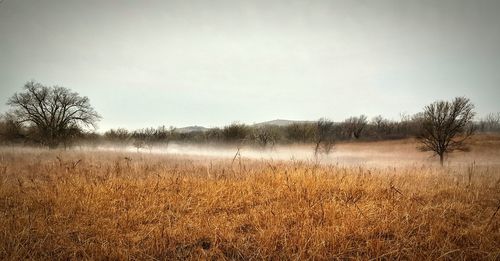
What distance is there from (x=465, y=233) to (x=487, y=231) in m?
0.30

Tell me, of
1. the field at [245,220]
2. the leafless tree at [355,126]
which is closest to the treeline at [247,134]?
the leafless tree at [355,126]

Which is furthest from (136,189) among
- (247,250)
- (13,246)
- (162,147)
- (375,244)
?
(162,147)

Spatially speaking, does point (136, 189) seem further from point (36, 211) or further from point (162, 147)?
point (162, 147)

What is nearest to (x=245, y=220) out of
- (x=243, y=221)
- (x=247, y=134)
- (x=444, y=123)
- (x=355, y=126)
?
(x=243, y=221)

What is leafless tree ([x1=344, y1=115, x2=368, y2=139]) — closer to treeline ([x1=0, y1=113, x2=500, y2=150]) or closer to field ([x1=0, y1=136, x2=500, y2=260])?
treeline ([x1=0, y1=113, x2=500, y2=150])

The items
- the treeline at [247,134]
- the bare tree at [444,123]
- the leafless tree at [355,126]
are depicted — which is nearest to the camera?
the bare tree at [444,123]

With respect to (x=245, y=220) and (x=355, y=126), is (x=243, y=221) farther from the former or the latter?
(x=355, y=126)

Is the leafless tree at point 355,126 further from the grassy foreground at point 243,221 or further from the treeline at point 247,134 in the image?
the grassy foreground at point 243,221

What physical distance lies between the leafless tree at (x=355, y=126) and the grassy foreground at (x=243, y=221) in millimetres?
76561

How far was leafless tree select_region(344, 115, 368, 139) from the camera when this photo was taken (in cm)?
7850

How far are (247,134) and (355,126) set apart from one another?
40.9m

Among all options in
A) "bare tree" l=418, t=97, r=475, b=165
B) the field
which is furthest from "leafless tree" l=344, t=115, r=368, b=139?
the field

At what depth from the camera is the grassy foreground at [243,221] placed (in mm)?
2771

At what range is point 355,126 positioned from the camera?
81.4 meters
